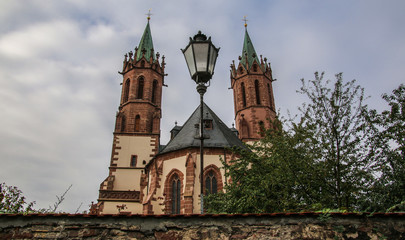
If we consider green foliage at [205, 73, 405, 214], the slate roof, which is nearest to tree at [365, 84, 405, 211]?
green foliage at [205, 73, 405, 214]

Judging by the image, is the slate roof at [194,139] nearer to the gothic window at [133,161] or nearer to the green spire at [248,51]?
the gothic window at [133,161]

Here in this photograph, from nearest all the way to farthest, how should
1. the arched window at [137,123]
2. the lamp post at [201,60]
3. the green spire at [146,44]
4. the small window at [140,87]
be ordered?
1. the lamp post at [201,60]
2. the arched window at [137,123]
3. the small window at [140,87]
4. the green spire at [146,44]

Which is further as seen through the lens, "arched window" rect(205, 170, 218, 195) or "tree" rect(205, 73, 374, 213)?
"arched window" rect(205, 170, 218, 195)

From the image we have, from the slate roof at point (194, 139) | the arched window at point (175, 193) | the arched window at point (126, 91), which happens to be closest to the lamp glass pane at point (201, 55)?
the slate roof at point (194, 139)

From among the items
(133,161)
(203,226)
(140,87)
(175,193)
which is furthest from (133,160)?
(203,226)

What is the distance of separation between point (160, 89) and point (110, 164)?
8.02 m

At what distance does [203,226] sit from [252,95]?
22691 millimetres

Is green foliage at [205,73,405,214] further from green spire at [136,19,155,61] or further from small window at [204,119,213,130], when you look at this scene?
green spire at [136,19,155,61]

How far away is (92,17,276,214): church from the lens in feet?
58.3

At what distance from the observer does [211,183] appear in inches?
698

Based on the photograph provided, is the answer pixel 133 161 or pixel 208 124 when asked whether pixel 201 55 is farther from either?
pixel 133 161

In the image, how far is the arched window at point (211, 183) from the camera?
17.6 meters

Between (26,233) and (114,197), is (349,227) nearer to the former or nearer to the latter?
(26,233)

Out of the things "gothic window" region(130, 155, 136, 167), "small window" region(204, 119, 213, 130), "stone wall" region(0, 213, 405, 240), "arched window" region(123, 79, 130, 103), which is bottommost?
"stone wall" region(0, 213, 405, 240)
